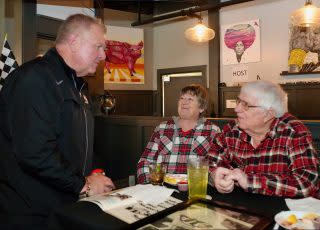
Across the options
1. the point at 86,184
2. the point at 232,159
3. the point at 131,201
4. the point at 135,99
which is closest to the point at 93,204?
the point at 131,201

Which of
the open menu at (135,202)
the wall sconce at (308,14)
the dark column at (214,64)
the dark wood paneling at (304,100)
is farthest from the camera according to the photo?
the dark column at (214,64)

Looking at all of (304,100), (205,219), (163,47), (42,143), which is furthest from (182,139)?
(163,47)

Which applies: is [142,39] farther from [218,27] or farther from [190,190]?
[190,190]

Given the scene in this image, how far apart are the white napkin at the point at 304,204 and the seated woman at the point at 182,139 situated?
3.62 feet

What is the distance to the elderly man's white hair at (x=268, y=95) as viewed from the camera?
5.76ft

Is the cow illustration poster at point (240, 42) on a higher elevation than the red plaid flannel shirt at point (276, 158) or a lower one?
higher

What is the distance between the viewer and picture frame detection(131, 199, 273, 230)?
0.94 metres

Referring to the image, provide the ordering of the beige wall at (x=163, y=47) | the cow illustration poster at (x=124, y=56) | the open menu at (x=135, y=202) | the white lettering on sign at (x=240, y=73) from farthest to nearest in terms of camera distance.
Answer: the beige wall at (x=163, y=47), the cow illustration poster at (x=124, y=56), the white lettering on sign at (x=240, y=73), the open menu at (x=135, y=202)

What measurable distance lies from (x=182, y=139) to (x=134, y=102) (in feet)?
17.7

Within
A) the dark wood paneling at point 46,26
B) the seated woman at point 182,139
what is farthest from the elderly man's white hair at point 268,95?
the dark wood paneling at point 46,26

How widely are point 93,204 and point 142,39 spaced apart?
694cm

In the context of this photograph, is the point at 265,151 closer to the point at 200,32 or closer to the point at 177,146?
the point at 177,146

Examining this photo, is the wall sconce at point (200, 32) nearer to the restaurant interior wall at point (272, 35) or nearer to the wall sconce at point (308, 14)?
the restaurant interior wall at point (272, 35)

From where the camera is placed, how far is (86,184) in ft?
4.99
